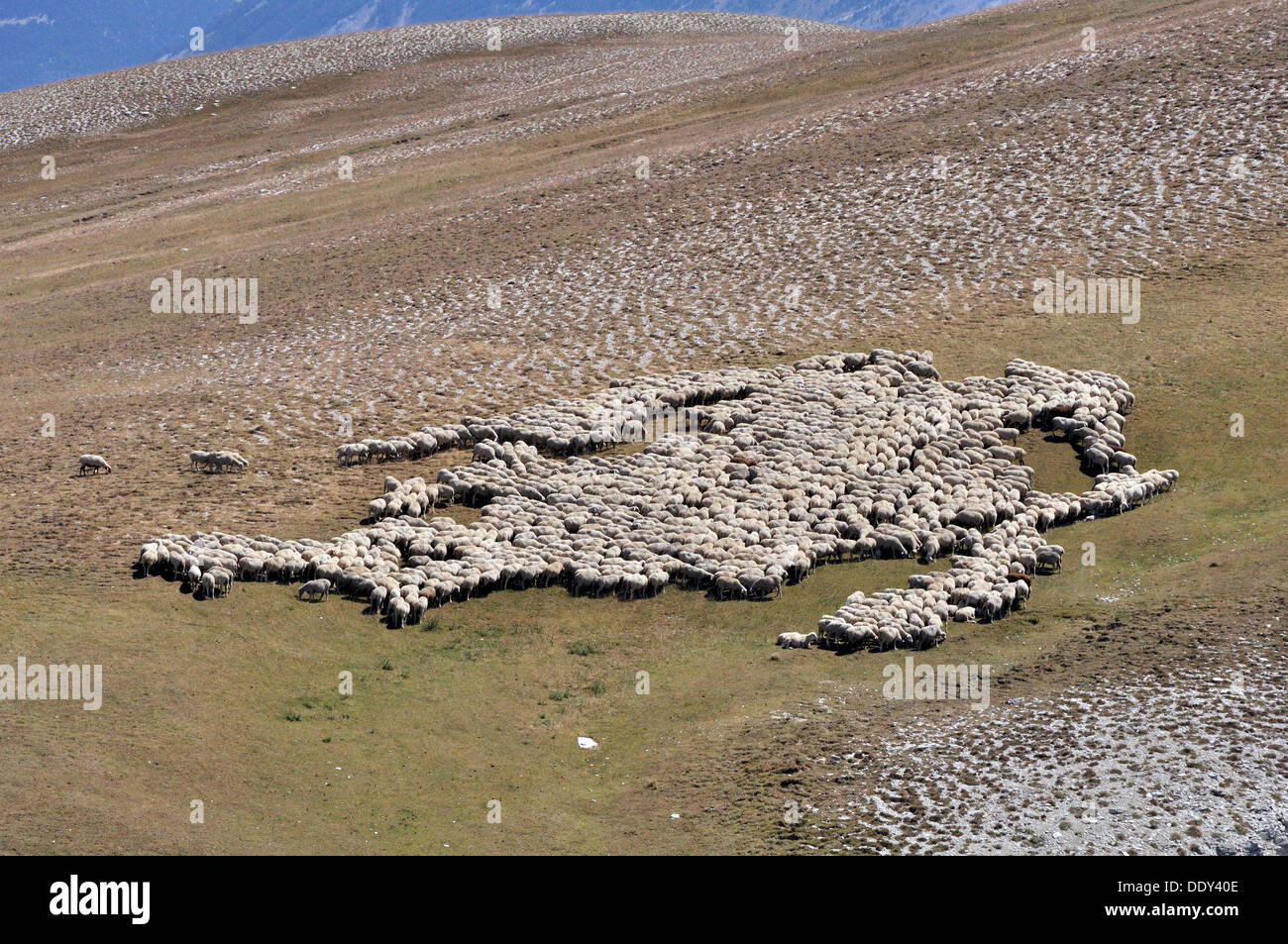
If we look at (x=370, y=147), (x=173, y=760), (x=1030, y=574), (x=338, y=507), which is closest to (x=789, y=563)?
(x=1030, y=574)

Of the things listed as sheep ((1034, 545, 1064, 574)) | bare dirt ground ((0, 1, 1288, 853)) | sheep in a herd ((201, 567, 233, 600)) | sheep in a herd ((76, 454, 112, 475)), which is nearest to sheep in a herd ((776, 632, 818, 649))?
bare dirt ground ((0, 1, 1288, 853))

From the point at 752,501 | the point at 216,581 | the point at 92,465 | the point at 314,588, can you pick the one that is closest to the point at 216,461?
the point at 92,465

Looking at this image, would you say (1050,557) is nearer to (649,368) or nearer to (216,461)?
(649,368)

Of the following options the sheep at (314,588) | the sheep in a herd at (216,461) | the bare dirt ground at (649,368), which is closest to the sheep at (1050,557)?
the bare dirt ground at (649,368)

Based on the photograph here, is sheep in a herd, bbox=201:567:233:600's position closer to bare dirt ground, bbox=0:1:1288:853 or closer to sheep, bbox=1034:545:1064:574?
bare dirt ground, bbox=0:1:1288:853

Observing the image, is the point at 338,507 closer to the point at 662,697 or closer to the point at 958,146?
the point at 662,697
